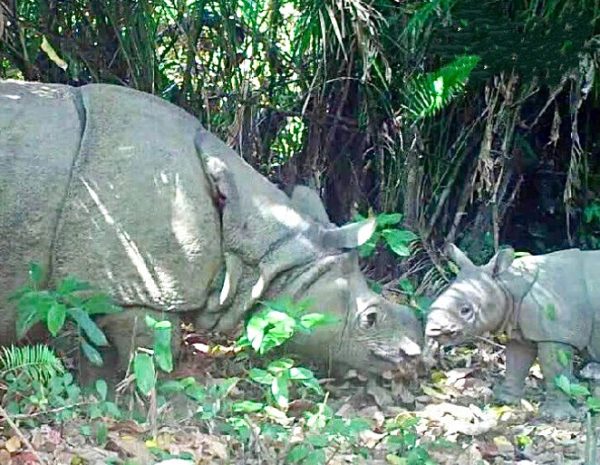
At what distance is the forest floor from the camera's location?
4.47 m

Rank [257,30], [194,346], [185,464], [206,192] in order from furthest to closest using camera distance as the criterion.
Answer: [257,30] < [194,346] < [206,192] < [185,464]

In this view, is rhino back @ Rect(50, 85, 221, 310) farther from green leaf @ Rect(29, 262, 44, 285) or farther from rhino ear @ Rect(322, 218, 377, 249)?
rhino ear @ Rect(322, 218, 377, 249)

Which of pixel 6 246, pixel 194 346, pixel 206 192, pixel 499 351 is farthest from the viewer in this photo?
pixel 499 351

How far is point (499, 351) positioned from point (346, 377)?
56.7 inches

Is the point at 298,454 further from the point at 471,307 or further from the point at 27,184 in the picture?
the point at 27,184

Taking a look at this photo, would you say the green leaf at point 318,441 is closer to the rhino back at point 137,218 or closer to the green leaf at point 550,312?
the rhino back at point 137,218

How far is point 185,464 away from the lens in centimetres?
375

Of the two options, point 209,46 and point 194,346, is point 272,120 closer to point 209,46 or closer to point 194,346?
point 209,46

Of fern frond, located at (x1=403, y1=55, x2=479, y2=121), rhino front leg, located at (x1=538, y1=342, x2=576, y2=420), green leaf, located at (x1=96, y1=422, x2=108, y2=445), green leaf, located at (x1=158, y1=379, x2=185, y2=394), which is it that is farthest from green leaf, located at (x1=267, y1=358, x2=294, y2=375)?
fern frond, located at (x1=403, y1=55, x2=479, y2=121)

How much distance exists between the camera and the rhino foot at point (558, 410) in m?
6.02

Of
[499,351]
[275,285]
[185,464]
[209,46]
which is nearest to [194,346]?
[275,285]

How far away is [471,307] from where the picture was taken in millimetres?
6238

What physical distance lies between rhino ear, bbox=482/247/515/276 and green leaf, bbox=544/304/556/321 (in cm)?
32

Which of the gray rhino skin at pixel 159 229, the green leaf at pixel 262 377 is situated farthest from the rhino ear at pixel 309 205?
the green leaf at pixel 262 377
